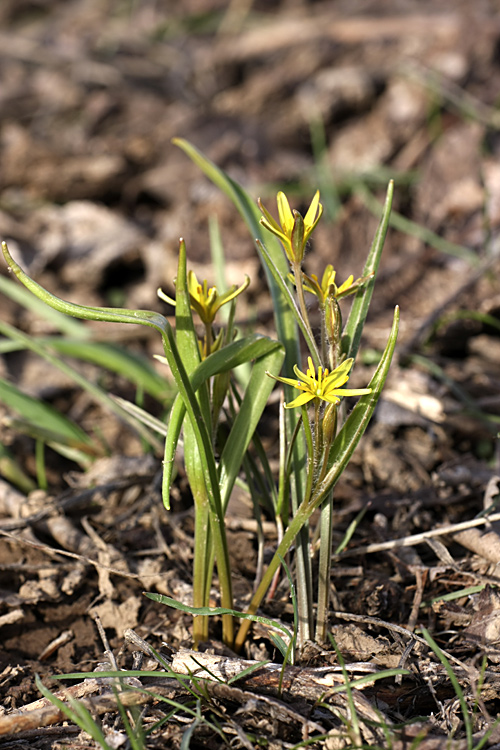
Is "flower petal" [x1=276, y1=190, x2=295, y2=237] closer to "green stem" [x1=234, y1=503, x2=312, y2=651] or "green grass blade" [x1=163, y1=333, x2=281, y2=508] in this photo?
"green grass blade" [x1=163, y1=333, x2=281, y2=508]

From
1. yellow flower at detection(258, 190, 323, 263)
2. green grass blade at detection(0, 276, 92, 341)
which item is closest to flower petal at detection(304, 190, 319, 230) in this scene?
yellow flower at detection(258, 190, 323, 263)

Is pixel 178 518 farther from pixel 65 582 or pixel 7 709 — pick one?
pixel 7 709

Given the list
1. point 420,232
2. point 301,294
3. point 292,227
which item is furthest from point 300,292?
point 420,232

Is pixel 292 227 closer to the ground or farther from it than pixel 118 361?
farther from it

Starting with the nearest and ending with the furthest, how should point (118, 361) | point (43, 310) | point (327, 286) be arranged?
point (327, 286), point (118, 361), point (43, 310)

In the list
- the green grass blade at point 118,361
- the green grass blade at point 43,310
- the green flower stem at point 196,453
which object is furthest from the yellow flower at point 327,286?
the green grass blade at point 43,310

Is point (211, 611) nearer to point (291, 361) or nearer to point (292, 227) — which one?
point (291, 361)

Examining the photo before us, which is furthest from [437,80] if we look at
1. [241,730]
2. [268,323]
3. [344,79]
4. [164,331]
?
[241,730]
